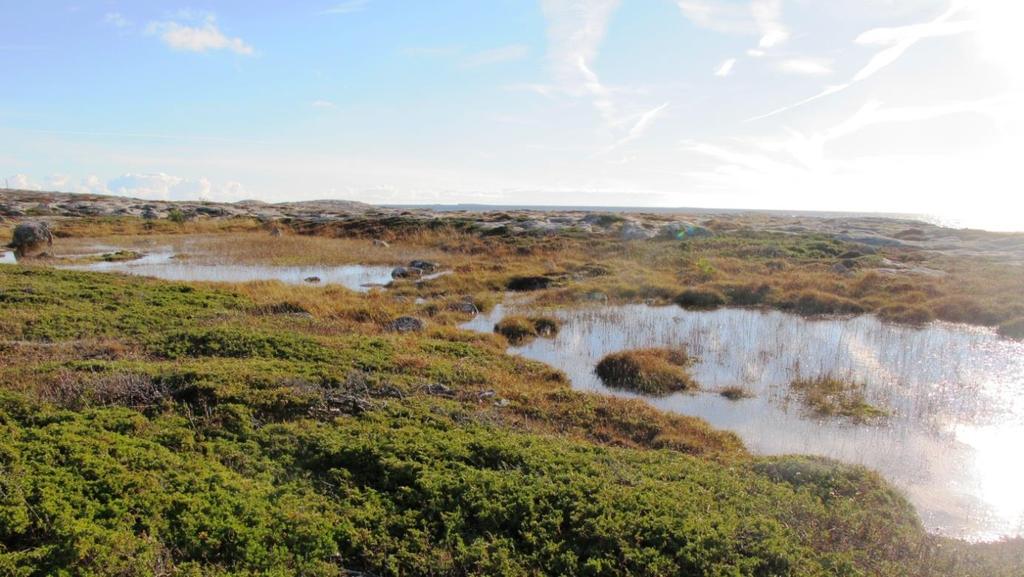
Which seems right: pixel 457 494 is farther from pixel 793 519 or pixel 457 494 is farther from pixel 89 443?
pixel 89 443

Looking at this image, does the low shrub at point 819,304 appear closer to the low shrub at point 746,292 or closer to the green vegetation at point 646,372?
the low shrub at point 746,292

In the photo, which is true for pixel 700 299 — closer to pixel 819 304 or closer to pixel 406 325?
pixel 819 304

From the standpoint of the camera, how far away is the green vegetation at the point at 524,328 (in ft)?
68.8

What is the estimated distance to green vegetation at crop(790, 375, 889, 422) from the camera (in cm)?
1427

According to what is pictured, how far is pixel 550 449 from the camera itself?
999 cm

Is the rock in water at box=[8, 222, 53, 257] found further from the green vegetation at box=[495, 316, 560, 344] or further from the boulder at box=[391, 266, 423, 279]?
the green vegetation at box=[495, 316, 560, 344]

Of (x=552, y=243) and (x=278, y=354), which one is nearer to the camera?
(x=278, y=354)

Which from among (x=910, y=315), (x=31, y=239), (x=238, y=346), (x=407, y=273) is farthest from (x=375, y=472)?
(x=31, y=239)

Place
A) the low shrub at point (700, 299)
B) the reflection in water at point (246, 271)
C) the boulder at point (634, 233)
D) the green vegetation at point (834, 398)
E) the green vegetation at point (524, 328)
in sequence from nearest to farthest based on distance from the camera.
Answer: the green vegetation at point (834, 398), the green vegetation at point (524, 328), the low shrub at point (700, 299), the reflection in water at point (246, 271), the boulder at point (634, 233)

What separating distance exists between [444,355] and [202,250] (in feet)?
117

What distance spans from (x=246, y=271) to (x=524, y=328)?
2083 centimetres

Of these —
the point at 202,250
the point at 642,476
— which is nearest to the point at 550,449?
the point at 642,476

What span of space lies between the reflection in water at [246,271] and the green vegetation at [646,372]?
16.6m

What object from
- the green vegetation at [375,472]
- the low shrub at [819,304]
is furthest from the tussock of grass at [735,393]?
the low shrub at [819,304]
